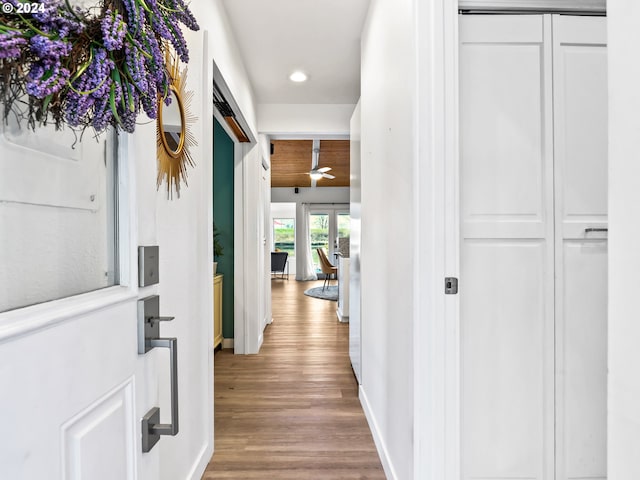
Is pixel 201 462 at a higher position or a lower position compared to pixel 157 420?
lower

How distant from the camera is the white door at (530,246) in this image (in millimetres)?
1507

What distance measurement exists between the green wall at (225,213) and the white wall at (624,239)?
370 centimetres

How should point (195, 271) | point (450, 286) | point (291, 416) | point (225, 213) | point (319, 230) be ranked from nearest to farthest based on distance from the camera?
point (450, 286) < point (195, 271) < point (291, 416) < point (225, 213) < point (319, 230)

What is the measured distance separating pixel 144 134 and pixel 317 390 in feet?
8.04

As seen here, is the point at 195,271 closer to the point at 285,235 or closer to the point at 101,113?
the point at 101,113

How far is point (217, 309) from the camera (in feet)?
12.2

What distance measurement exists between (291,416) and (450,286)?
5.14 ft

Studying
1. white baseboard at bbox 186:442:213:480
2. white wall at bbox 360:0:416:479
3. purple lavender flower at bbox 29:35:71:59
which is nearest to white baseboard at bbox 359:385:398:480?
white wall at bbox 360:0:416:479

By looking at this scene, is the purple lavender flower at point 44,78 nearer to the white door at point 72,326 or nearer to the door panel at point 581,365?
the white door at point 72,326

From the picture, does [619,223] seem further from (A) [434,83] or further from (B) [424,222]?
(A) [434,83]

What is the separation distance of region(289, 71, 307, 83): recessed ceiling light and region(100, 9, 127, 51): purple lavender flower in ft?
9.68

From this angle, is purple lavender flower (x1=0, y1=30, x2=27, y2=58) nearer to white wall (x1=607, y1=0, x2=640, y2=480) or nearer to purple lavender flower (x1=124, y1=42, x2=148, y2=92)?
purple lavender flower (x1=124, y1=42, x2=148, y2=92)

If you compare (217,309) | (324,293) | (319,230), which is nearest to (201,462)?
(217,309)

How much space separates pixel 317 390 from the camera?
2.84 m
